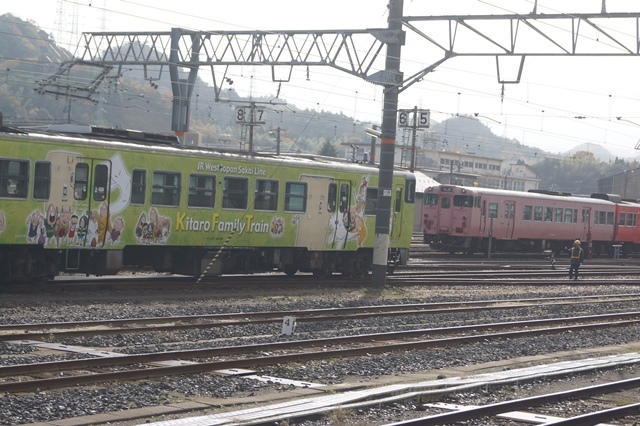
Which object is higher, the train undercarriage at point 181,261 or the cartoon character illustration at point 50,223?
the cartoon character illustration at point 50,223

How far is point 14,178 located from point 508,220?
31.1 metres

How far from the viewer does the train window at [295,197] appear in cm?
2583

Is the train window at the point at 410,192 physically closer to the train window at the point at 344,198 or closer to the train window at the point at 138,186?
the train window at the point at 344,198

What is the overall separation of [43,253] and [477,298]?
11049mm

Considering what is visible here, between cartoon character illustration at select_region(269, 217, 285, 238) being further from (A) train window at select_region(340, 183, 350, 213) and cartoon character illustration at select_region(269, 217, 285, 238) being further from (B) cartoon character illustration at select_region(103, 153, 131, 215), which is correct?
(B) cartoon character illustration at select_region(103, 153, 131, 215)

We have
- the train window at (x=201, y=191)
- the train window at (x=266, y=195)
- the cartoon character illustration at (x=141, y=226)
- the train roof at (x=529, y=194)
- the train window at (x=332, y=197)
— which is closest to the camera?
the cartoon character illustration at (x=141, y=226)

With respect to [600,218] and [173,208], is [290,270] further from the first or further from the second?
[600,218]

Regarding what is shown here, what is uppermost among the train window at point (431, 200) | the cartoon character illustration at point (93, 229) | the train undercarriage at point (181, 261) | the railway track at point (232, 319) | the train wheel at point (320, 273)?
the train window at point (431, 200)

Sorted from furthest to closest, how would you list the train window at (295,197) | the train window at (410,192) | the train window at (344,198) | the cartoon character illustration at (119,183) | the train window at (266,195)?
the train window at (410,192)
the train window at (344,198)
the train window at (295,197)
the train window at (266,195)
the cartoon character illustration at (119,183)

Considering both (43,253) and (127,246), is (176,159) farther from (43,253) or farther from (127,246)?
(43,253)

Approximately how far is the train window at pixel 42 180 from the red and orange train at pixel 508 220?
89.9 ft

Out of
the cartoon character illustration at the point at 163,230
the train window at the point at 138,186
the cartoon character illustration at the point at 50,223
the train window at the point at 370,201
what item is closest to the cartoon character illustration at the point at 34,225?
the cartoon character illustration at the point at 50,223

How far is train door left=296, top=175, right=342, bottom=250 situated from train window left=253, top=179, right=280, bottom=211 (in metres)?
0.92

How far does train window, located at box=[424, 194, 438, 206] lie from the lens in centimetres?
4655
